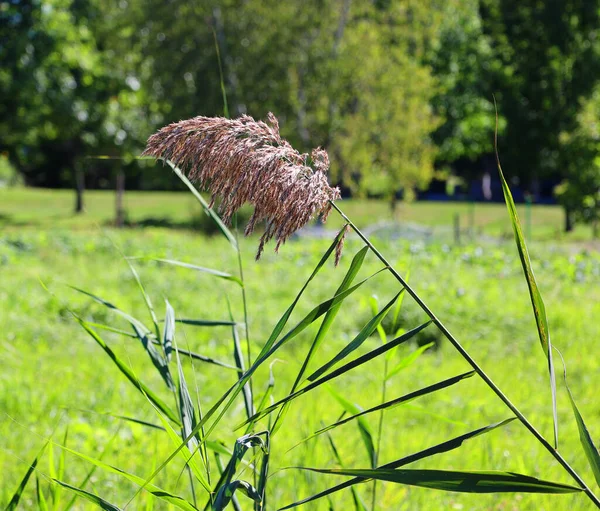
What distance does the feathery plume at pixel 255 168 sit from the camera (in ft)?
3.95

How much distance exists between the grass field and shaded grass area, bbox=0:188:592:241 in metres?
7.15

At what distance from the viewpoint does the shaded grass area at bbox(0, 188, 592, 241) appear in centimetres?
2053

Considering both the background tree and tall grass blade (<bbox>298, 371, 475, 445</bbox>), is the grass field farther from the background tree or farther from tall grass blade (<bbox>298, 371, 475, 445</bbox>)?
the background tree

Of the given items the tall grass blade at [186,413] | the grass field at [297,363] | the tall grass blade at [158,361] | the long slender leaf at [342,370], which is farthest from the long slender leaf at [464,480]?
the tall grass blade at [158,361]

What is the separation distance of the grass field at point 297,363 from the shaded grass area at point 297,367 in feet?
0.05

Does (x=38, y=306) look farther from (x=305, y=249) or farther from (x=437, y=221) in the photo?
(x=437, y=221)

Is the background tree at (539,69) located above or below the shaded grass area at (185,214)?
above

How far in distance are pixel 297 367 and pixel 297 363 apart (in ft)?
0.09

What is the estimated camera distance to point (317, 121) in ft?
64.9

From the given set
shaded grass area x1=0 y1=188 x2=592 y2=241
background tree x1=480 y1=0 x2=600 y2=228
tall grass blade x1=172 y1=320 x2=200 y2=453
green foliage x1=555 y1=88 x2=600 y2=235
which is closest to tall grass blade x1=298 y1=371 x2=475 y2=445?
tall grass blade x1=172 y1=320 x2=200 y2=453

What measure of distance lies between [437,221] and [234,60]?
9.56m

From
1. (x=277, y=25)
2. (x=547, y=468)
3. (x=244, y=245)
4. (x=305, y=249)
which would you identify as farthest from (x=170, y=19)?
(x=547, y=468)

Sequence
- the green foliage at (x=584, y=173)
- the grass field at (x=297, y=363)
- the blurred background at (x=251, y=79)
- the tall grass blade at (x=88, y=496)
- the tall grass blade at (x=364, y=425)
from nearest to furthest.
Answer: the tall grass blade at (x=88, y=496)
the tall grass blade at (x=364, y=425)
the grass field at (x=297, y=363)
the green foliage at (x=584, y=173)
the blurred background at (x=251, y=79)

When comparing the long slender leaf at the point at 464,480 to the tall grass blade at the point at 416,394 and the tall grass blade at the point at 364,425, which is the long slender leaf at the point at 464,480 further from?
the tall grass blade at the point at 364,425
